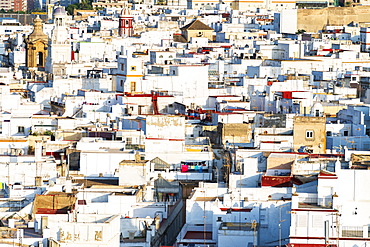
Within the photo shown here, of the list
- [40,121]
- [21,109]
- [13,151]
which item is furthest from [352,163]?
[21,109]

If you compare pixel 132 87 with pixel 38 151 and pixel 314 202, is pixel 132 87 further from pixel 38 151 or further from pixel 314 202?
pixel 314 202

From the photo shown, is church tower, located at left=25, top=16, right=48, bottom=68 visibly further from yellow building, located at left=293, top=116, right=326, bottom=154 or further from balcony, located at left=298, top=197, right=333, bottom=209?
balcony, located at left=298, top=197, right=333, bottom=209

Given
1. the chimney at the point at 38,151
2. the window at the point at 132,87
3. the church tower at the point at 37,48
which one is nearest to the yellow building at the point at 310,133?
the chimney at the point at 38,151

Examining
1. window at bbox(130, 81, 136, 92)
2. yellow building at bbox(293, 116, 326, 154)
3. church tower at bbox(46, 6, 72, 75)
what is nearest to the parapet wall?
church tower at bbox(46, 6, 72, 75)

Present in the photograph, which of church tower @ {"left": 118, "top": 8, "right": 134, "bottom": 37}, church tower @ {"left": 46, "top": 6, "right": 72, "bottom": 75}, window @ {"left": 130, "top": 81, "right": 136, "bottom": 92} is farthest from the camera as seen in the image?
church tower @ {"left": 118, "top": 8, "right": 134, "bottom": 37}

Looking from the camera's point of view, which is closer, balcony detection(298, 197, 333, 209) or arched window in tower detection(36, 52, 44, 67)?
balcony detection(298, 197, 333, 209)
